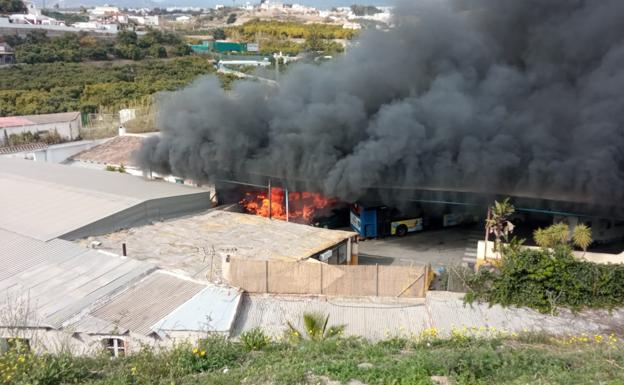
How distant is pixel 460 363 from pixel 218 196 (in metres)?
14.1

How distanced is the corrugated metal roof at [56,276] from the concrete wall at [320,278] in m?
1.98

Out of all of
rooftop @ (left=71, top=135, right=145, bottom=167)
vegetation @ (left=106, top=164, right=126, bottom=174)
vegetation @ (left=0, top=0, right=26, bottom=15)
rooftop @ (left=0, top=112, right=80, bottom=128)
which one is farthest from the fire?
vegetation @ (left=0, top=0, right=26, bottom=15)

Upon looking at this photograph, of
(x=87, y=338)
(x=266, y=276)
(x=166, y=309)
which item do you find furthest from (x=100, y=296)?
(x=266, y=276)

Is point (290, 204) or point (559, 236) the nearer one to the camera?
point (559, 236)

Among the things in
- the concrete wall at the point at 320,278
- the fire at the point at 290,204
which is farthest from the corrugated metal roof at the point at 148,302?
the fire at the point at 290,204

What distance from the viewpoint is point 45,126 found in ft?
89.5

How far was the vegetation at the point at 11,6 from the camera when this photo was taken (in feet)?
263

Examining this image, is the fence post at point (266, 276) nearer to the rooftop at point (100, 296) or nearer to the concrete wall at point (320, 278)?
the concrete wall at point (320, 278)

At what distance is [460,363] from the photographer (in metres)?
6.04

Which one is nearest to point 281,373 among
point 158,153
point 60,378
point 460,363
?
point 460,363

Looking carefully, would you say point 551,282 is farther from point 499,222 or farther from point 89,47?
point 89,47

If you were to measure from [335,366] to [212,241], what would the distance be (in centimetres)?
832

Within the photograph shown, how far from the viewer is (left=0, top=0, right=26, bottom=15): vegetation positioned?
8019 cm

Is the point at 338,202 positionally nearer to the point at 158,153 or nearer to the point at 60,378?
the point at 158,153
